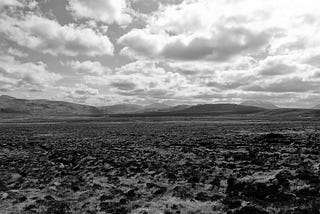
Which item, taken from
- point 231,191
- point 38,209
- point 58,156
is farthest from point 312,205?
point 58,156

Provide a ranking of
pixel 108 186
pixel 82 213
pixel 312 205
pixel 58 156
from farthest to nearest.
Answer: pixel 58 156
pixel 108 186
pixel 82 213
pixel 312 205

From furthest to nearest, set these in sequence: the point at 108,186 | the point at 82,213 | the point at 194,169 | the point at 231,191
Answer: the point at 194,169 → the point at 108,186 → the point at 231,191 → the point at 82,213

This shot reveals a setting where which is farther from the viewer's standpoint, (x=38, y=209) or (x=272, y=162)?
(x=272, y=162)

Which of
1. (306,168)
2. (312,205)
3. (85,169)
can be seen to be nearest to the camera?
(312,205)

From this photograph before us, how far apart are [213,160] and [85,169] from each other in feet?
35.3

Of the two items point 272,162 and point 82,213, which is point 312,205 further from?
point 272,162

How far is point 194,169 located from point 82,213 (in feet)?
33.3

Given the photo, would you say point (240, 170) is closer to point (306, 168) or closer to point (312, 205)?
point (306, 168)

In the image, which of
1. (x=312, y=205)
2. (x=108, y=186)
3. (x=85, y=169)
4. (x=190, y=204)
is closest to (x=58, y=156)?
(x=85, y=169)

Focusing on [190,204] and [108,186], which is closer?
[190,204]

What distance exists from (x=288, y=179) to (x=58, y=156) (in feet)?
74.4

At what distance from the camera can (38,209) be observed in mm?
13547

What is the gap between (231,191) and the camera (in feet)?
49.7

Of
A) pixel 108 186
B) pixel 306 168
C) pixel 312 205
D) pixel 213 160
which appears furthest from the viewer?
pixel 213 160
